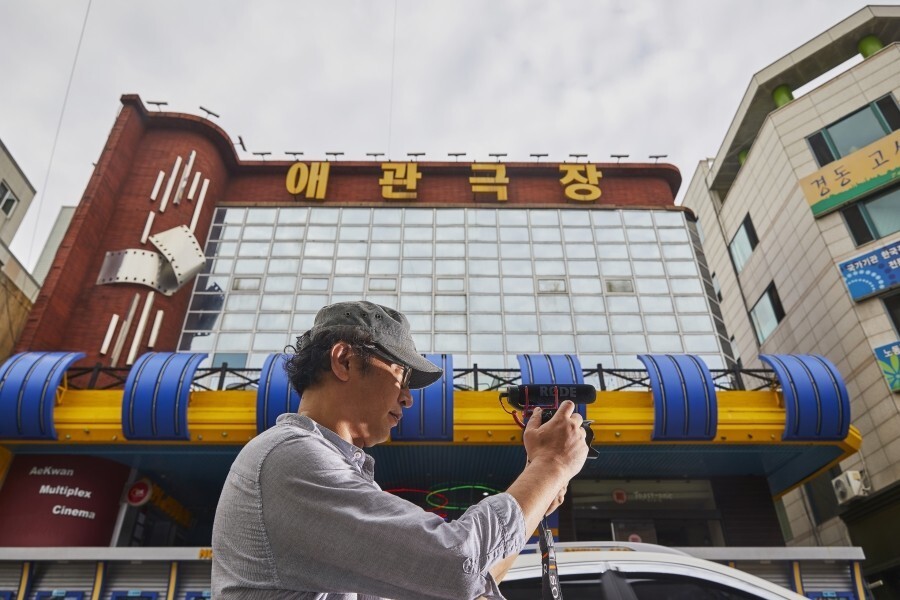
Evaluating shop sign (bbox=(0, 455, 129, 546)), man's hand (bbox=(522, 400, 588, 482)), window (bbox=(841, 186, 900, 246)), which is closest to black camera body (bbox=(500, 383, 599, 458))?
man's hand (bbox=(522, 400, 588, 482))

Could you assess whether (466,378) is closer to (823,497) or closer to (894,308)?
(894,308)

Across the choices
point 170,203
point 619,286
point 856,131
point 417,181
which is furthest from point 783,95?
point 170,203

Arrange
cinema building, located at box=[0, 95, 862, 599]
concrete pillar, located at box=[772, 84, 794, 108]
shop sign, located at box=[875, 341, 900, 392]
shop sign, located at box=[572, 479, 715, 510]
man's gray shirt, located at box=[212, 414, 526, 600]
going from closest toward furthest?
man's gray shirt, located at box=[212, 414, 526, 600], cinema building, located at box=[0, 95, 862, 599], shop sign, located at box=[572, 479, 715, 510], shop sign, located at box=[875, 341, 900, 392], concrete pillar, located at box=[772, 84, 794, 108]

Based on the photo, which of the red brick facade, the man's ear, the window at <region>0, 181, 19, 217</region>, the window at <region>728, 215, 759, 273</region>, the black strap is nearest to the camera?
the man's ear

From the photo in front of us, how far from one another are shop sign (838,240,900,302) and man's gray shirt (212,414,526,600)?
20.4m

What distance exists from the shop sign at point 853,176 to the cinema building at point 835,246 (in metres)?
0.04

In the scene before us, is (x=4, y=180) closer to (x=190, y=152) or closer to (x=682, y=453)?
(x=190, y=152)

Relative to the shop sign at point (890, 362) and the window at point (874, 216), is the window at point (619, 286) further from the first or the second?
→ the window at point (874, 216)

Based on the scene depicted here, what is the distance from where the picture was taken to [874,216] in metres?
18.3

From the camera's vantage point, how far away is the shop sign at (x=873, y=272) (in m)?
17.2

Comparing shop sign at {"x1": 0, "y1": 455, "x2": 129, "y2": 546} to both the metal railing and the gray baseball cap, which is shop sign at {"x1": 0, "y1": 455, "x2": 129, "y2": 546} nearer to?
the metal railing

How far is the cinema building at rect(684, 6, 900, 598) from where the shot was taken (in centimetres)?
1647

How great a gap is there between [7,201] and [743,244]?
35.1 m

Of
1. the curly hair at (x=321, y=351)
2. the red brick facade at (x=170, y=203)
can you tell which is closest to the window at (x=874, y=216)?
the red brick facade at (x=170, y=203)
